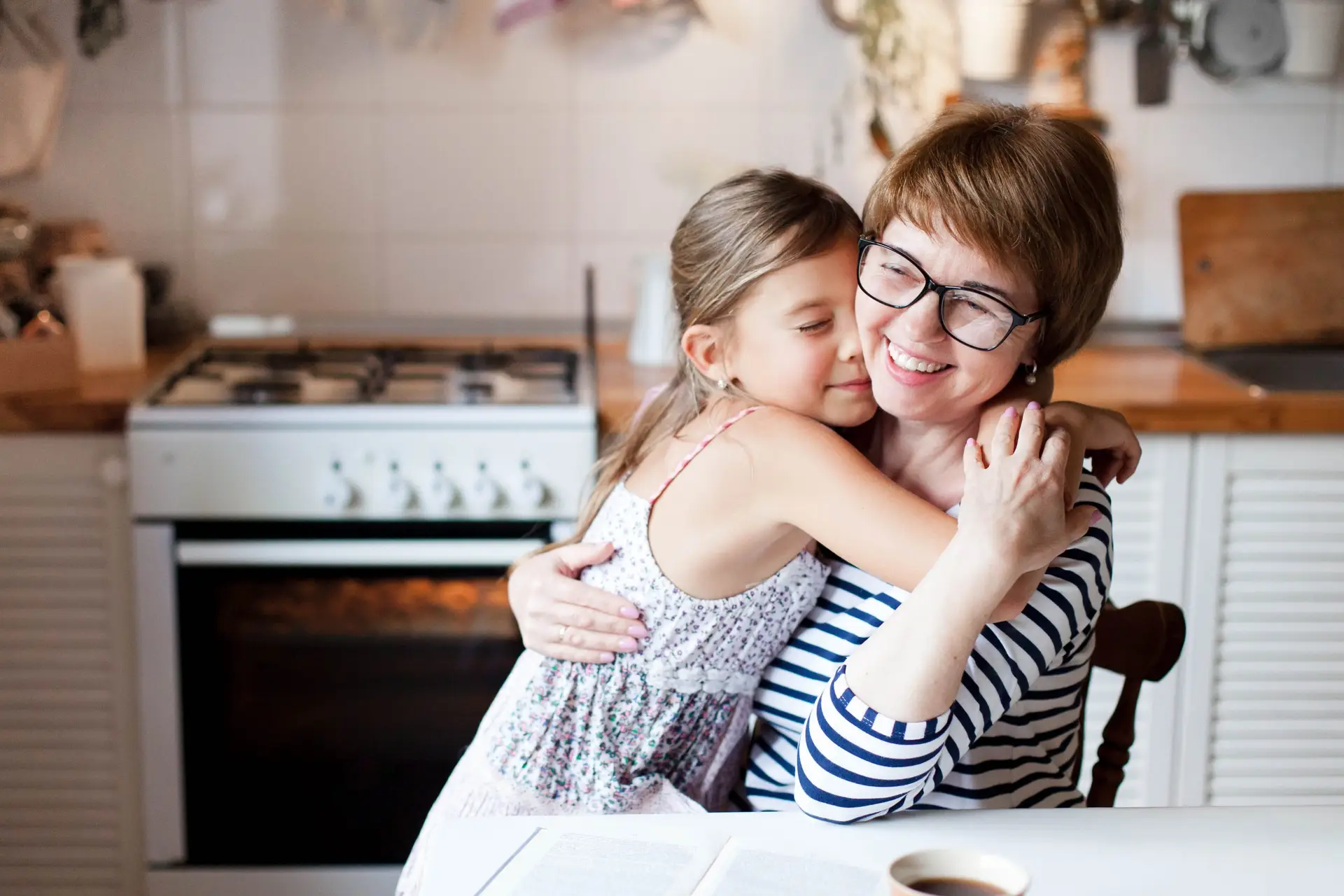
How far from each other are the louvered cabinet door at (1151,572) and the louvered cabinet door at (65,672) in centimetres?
155

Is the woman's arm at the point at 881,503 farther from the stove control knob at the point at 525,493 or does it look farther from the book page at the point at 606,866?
the stove control knob at the point at 525,493

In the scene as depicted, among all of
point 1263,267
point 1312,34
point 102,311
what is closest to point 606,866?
point 102,311

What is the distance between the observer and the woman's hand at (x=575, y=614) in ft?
4.56

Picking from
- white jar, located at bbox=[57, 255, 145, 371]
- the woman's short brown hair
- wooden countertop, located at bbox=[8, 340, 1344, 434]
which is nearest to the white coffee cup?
the woman's short brown hair

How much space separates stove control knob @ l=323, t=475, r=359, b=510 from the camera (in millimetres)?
2178

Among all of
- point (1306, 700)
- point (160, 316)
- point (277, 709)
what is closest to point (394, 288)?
point (160, 316)

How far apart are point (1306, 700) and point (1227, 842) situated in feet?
4.67

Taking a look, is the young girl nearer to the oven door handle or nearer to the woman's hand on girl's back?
the woman's hand on girl's back

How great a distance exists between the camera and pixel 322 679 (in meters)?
2.30

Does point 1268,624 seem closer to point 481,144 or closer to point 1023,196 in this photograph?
point 1023,196

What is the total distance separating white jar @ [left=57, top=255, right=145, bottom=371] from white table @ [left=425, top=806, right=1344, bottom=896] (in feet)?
5.40

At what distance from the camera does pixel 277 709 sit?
7.57 feet

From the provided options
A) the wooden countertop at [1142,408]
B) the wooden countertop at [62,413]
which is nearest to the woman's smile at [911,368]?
the wooden countertop at [1142,408]

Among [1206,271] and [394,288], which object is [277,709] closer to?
[394,288]
